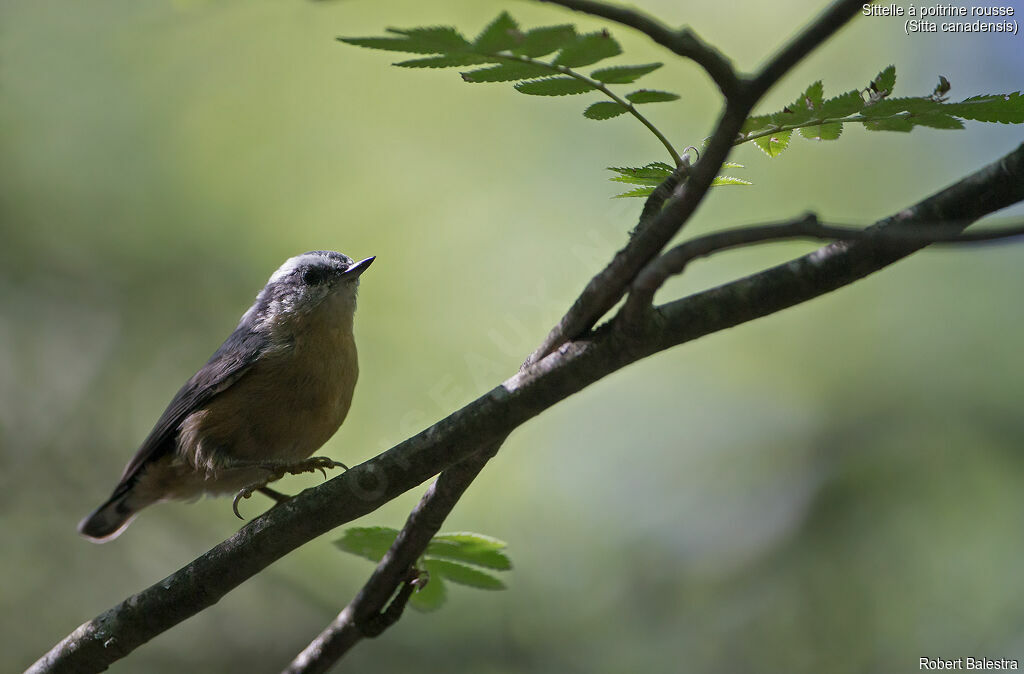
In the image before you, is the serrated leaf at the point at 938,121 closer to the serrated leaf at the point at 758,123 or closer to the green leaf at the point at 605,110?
the serrated leaf at the point at 758,123

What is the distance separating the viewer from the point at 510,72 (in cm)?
189

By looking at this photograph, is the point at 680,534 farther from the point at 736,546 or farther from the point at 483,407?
the point at 483,407

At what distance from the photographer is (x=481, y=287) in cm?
595

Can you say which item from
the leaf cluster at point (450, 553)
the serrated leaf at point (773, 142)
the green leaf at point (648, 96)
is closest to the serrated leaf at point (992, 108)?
the serrated leaf at point (773, 142)

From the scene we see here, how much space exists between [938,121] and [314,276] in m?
3.15

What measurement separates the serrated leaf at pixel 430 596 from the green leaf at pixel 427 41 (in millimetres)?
1756

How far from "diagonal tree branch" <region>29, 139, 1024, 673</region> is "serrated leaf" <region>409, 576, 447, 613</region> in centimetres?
63

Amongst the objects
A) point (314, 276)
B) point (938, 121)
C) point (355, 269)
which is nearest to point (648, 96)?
point (938, 121)

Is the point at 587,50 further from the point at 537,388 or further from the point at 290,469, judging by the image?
the point at 290,469

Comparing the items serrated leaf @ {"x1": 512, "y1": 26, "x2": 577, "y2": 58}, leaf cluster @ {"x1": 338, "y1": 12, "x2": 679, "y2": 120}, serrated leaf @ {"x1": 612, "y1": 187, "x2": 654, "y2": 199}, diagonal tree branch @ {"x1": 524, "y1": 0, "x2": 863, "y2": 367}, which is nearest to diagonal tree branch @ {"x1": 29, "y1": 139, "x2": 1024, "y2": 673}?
diagonal tree branch @ {"x1": 524, "y1": 0, "x2": 863, "y2": 367}

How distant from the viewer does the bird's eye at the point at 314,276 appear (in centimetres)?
435

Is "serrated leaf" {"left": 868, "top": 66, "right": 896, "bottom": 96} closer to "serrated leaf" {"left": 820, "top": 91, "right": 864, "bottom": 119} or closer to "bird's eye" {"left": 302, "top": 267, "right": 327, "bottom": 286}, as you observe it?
"serrated leaf" {"left": 820, "top": 91, "right": 864, "bottom": 119}

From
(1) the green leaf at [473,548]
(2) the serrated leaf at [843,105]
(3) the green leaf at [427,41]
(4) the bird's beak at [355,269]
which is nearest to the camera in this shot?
(3) the green leaf at [427,41]

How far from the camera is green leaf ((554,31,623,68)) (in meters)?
1.74
